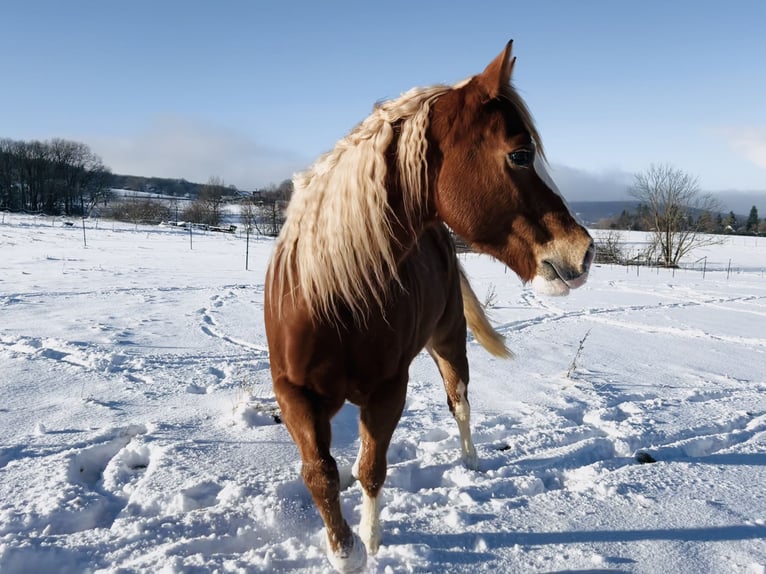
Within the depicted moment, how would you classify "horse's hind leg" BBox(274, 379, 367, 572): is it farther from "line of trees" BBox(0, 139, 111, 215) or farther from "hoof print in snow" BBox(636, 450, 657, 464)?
"line of trees" BBox(0, 139, 111, 215)

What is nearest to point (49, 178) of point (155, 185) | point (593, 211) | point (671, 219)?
point (155, 185)

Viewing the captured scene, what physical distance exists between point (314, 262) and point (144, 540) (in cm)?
144

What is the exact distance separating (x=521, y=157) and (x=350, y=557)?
1510 millimetres

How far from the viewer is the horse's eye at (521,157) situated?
1.40m

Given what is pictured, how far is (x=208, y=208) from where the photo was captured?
44500mm

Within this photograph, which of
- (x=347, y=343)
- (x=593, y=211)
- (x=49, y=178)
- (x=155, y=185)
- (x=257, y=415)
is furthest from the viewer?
(x=593, y=211)

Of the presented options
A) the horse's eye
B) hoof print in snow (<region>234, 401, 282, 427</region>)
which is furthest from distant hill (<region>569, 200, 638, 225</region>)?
hoof print in snow (<region>234, 401, 282, 427</region>)

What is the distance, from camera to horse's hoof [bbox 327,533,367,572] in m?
1.67

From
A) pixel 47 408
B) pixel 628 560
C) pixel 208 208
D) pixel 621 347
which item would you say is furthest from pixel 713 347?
pixel 208 208

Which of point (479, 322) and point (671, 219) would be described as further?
point (671, 219)

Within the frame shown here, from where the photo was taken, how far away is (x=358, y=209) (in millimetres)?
1507

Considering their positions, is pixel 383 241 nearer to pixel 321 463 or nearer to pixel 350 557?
pixel 321 463

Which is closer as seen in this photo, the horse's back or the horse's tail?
the horse's back

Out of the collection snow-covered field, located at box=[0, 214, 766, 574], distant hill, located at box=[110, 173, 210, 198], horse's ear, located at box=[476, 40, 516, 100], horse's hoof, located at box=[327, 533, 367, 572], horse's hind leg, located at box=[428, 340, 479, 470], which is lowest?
snow-covered field, located at box=[0, 214, 766, 574]
